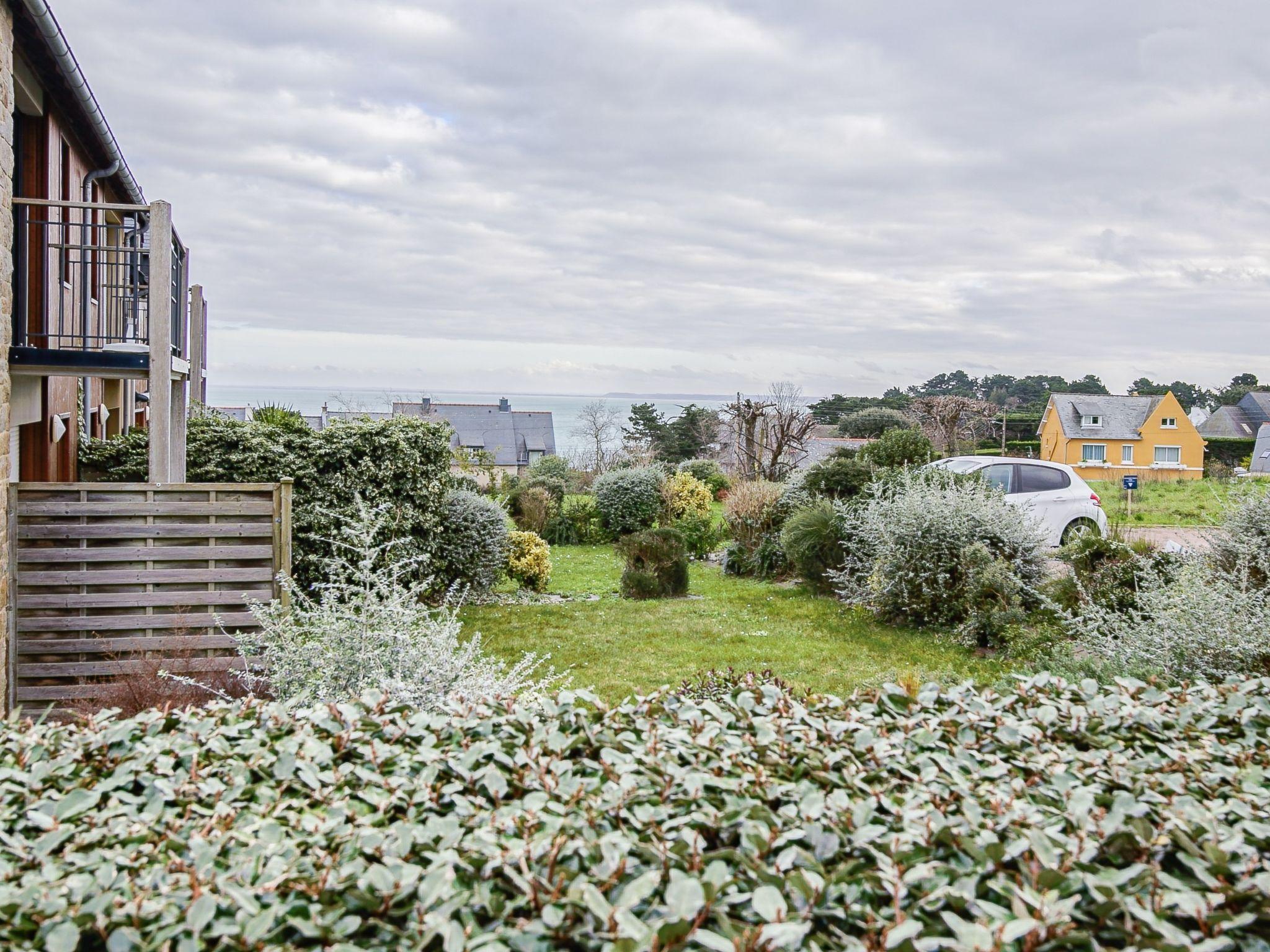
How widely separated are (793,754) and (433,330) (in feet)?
75.8

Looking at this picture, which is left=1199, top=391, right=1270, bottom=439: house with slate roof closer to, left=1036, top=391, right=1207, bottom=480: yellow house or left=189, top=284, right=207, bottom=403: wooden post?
left=1036, top=391, right=1207, bottom=480: yellow house

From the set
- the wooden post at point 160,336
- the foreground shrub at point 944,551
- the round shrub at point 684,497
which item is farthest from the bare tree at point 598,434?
the wooden post at point 160,336

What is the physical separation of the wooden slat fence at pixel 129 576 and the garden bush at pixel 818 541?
6899 millimetres

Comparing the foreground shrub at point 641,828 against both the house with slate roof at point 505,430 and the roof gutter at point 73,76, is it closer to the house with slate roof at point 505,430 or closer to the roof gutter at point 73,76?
the roof gutter at point 73,76

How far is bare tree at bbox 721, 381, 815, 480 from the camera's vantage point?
73.0 feet

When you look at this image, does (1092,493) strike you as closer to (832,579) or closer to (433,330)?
(832,579)

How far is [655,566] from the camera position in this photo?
11.5 metres

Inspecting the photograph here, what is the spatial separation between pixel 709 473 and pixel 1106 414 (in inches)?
981

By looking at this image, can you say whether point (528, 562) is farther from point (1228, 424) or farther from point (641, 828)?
point (1228, 424)

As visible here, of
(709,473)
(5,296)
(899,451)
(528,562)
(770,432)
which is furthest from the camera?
(709,473)

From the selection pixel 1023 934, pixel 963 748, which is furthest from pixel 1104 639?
pixel 1023 934

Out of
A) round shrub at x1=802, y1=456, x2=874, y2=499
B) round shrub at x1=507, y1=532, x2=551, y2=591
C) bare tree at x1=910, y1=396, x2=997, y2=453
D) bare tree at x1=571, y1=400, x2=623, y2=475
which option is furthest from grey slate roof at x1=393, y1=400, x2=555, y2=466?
round shrub at x1=802, y1=456, x2=874, y2=499

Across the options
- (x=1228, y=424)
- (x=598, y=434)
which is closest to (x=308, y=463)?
(x=598, y=434)

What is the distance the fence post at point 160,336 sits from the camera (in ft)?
20.1
